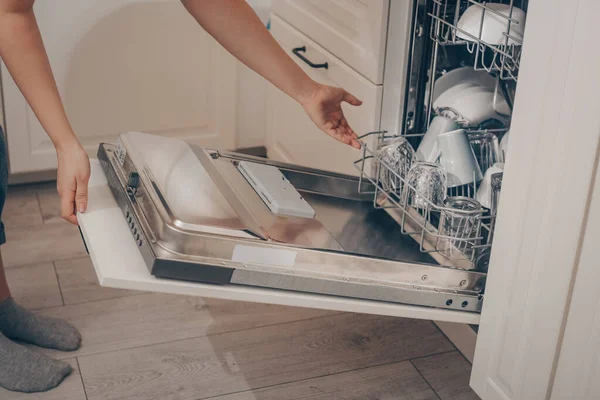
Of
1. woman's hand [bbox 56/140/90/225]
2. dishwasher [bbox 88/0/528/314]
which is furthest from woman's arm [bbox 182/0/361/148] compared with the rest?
woman's hand [bbox 56/140/90/225]

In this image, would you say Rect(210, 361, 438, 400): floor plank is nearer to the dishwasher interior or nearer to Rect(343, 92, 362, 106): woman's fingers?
the dishwasher interior

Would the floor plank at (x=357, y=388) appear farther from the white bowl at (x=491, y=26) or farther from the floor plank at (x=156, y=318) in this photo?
the white bowl at (x=491, y=26)

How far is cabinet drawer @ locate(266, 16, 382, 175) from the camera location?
58.6 inches

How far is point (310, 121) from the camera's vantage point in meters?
1.83

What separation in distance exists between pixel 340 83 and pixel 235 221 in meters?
0.64

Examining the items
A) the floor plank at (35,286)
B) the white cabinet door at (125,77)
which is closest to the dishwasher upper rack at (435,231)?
the floor plank at (35,286)

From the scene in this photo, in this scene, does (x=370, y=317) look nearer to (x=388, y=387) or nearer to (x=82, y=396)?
(x=388, y=387)

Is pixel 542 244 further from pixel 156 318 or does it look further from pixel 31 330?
pixel 31 330

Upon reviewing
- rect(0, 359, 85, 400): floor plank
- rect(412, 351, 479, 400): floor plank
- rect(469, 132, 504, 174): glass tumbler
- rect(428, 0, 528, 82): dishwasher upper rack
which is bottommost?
rect(0, 359, 85, 400): floor plank

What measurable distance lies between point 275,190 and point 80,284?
781 millimetres

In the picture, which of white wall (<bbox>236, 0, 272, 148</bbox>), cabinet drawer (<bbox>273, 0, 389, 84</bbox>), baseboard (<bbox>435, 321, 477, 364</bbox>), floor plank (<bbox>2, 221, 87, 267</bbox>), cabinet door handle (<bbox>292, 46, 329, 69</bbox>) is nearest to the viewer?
cabinet drawer (<bbox>273, 0, 389, 84</bbox>)

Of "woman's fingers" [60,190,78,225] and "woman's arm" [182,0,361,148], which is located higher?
"woman's arm" [182,0,361,148]

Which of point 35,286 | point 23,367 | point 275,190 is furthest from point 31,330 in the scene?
point 275,190

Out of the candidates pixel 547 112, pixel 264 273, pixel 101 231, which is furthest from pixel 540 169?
pixel 101 231
